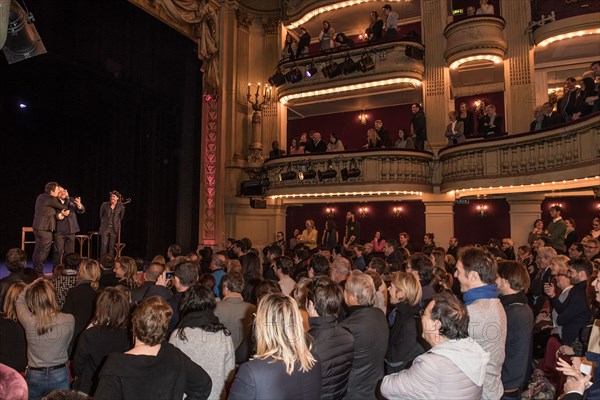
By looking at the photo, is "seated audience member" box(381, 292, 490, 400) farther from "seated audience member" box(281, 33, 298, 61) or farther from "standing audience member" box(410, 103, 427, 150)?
A: "seated audience member" box(281, 33, 298, 61)

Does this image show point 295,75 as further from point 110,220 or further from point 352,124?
point 110,220

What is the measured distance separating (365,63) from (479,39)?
2.93 metres

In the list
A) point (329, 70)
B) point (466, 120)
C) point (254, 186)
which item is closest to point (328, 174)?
point (254, 186)

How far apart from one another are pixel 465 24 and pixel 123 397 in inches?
467

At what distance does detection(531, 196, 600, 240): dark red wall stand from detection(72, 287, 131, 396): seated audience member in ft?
41.7

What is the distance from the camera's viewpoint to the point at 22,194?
33.0 feet

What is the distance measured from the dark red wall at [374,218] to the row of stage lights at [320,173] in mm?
3155

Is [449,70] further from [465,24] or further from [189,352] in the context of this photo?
[189,352]

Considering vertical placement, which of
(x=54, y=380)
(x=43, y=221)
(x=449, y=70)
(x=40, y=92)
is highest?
(x=449, y=70)

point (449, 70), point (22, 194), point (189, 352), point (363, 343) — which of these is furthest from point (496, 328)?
point (449, 70)

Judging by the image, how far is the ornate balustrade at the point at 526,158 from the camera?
7613 millimetres

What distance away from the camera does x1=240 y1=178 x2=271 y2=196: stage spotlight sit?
42.5 feet

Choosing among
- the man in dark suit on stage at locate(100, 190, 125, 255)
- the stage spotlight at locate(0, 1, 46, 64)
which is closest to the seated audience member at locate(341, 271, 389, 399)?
the stage spotlight at locate(0, 1, 46, 64)

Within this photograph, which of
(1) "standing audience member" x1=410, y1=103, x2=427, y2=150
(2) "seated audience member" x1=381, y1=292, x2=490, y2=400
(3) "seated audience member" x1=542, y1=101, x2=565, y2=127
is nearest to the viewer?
(2) "seated audience member" x1=381, y1=292, x2=490, y2=400
